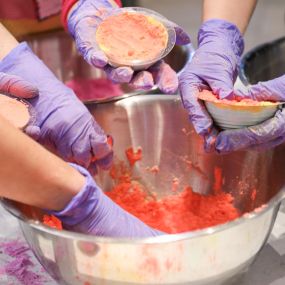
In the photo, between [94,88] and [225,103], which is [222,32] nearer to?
[225,103]

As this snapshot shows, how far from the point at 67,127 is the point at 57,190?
0.24m

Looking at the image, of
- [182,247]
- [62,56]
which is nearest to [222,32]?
[182,247]

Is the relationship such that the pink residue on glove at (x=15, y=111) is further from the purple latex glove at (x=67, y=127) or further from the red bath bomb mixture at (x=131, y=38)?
the red bath bomb mixture at (x=131, y=38)

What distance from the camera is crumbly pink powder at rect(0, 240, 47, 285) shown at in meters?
0.88

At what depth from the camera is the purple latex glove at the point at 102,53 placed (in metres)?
0.90

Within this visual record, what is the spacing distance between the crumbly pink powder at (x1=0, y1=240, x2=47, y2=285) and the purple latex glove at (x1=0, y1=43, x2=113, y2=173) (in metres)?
0.19

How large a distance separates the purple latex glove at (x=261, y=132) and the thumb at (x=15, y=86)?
1.13ft

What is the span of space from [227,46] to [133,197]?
13.6 inches

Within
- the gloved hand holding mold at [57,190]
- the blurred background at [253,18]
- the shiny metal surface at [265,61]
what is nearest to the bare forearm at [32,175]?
the gloved hand holding mold at [57,190]

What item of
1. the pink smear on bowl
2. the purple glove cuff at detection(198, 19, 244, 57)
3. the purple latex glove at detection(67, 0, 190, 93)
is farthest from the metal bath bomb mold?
the pink smear on bowl

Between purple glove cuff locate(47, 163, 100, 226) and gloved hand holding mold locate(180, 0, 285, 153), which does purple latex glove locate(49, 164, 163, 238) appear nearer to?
purple glove cuff locate(47, 163, 100, 226)

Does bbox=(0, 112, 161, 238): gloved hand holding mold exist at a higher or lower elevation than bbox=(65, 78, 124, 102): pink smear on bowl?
higher

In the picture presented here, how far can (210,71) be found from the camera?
0.92 metres

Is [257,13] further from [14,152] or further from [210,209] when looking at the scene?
[14,152]
